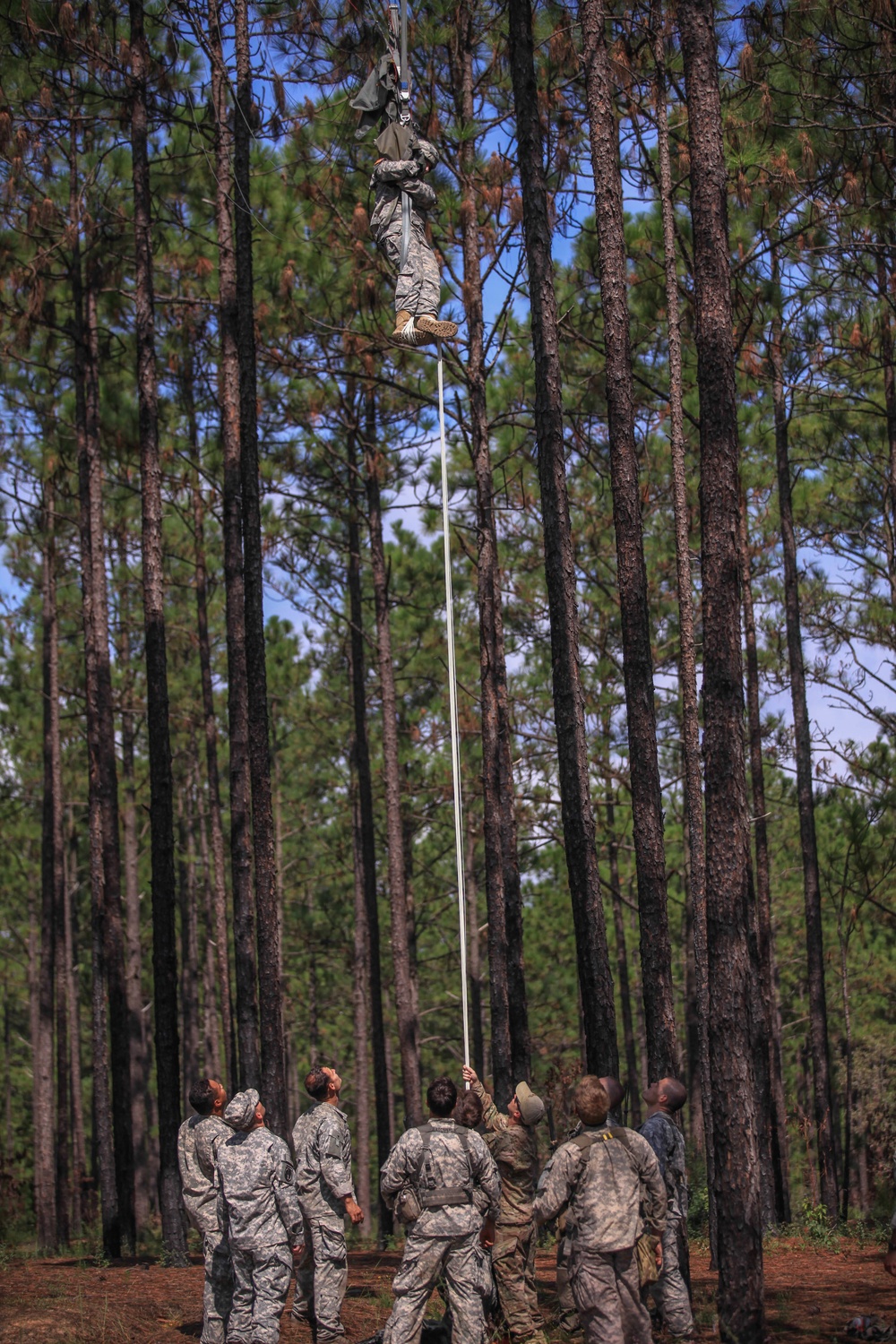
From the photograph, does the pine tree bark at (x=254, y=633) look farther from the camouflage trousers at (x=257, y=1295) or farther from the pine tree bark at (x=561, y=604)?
the camouflage trousers at (x=257, y=1295)

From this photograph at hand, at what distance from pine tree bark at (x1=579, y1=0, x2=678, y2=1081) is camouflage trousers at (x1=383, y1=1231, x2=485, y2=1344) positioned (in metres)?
4.13

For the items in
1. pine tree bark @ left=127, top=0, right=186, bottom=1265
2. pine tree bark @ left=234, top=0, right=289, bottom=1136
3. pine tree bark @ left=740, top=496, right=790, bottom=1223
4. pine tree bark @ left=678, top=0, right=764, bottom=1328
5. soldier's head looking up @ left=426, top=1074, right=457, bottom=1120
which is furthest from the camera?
pine tree bark @ left=740, top=496, right=790, bottom=1223

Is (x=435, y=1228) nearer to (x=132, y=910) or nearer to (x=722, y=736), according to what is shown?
(x=722, y=736)

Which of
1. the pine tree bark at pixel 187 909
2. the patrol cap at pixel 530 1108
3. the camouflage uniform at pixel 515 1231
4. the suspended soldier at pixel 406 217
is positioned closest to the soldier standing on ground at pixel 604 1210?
the patrol cap at pixel 530 1108

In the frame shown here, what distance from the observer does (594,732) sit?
2244 centimetres

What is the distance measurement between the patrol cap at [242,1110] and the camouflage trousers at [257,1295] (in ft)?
2.04

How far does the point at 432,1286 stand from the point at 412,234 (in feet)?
21.4

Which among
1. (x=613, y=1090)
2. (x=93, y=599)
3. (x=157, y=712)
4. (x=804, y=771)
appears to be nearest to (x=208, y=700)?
(x=93, y=599)

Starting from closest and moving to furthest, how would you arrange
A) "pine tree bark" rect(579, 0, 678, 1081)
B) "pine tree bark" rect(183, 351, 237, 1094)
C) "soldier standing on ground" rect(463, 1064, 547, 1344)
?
1. "soldier standing on ground" rect(463, 1064, 547, 1344)
2. "pine tree bark" rect(579, 0, 678, 1081)
3. "pine tree bark" rect(183, 351, 237, 1094)

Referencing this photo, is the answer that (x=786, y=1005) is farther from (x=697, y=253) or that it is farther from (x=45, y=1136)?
(x=697, y=253)

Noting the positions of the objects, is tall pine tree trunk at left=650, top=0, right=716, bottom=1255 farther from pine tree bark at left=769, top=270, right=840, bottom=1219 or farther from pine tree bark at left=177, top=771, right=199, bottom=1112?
pine tree bark at left=177, top=771, right=199, bottom=1112

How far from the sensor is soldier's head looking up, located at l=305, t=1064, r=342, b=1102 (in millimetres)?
7219

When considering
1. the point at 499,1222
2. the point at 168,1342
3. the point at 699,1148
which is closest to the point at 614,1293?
the point at 499,1222

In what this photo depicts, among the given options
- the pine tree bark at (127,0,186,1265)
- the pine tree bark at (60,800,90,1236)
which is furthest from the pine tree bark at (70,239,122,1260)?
the pine tree bark at (60,800,90,1236)
